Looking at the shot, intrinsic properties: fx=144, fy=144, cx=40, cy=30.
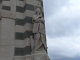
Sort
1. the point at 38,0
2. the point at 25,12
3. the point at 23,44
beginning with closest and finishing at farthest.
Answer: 1. the point at 23,44
2. the point at 25,12
3. the point at 38,0

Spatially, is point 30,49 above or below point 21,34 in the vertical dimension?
below

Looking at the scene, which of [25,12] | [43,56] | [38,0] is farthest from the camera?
[38,0]

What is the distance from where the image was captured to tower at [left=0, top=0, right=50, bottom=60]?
6.70 metres

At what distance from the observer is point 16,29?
724 cm

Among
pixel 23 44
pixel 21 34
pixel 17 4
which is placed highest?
pixel 17 4

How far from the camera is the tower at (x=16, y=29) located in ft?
22.0

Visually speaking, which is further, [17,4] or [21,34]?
[17,4]

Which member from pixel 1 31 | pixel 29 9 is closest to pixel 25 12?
pixel 29 9

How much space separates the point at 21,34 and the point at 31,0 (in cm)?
206

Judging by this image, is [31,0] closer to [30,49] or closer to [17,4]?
[17,4]

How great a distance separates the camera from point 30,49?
683 centimetres

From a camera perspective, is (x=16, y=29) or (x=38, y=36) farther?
(x=16, y=29)

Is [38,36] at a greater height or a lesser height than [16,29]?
lesser

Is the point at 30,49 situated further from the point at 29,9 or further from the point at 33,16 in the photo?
the point at 29,9
